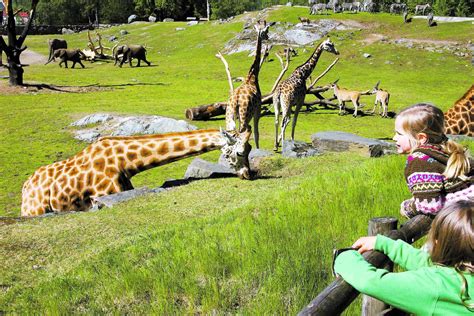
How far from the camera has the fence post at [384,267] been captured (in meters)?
2.95

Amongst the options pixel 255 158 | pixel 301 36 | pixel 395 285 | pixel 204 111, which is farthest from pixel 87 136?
pixel 301 36

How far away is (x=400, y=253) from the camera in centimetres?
298

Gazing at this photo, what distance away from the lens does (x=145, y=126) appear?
14977 mm

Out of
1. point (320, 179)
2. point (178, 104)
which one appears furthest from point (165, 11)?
point (320, 179)

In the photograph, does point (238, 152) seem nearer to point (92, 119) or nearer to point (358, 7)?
point (92, 119)

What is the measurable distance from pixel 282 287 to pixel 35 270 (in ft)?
9.81

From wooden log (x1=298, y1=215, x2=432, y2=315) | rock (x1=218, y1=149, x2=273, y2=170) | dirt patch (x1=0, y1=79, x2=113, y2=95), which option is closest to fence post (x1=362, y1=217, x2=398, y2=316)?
wooden log (x1=298, y1=215, x2=432, y2=315)

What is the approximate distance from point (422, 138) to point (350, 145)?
22.7 feet

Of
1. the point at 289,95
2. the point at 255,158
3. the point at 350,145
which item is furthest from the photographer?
the point at 289,95

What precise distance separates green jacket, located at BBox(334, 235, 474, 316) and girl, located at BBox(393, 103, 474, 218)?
1554 mm

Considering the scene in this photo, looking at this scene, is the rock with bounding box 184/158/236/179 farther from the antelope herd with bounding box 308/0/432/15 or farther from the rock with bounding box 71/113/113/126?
the antelope herd with bounding box 308/0/432/15

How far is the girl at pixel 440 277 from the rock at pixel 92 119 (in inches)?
580

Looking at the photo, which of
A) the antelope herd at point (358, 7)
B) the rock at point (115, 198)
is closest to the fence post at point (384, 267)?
the rock at point (115, 198)

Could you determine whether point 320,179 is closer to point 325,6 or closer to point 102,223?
point 102,223
